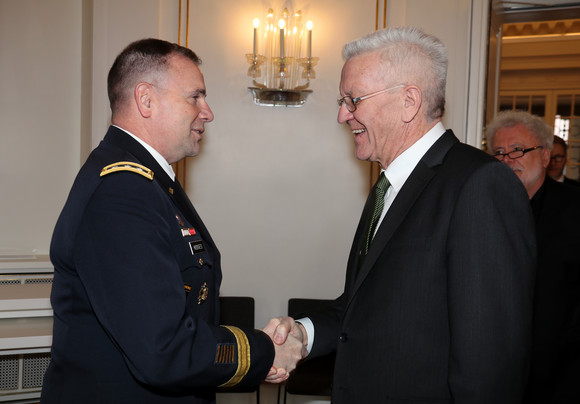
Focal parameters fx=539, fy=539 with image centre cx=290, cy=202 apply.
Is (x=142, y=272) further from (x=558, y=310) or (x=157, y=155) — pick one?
(x=558, y=310)

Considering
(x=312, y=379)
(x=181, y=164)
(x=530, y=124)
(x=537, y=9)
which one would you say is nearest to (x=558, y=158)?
(x=537, y=9)

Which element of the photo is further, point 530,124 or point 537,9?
point 537,9

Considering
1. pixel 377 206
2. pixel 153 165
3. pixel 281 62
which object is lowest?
pixel 377 206

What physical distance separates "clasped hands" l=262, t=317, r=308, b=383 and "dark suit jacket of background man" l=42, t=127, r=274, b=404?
0.18 meters

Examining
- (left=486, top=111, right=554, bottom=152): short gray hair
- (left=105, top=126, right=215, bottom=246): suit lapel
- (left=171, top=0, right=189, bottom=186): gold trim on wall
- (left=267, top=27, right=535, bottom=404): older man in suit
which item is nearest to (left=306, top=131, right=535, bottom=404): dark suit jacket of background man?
(left=267, top=27, right=535, bottom=404): older man in suit

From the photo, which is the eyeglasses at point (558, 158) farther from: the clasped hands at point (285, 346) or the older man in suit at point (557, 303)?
the clasped hands at point (285, 346)

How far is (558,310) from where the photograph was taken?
9.14 ft

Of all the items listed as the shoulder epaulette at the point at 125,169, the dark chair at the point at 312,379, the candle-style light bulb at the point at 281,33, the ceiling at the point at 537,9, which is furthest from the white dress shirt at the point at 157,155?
the ceiling at the point at 537,9

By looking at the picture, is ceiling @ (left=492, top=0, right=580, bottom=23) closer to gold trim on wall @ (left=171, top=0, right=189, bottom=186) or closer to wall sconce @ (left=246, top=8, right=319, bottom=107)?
wall sconce @ (left=246, top=8, right=319, bottom=107)

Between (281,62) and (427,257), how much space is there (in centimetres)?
261

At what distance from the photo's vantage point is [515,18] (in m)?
4.16

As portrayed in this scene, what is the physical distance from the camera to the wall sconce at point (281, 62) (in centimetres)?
380

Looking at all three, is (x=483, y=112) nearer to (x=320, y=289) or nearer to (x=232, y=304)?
(x=320, y=289)

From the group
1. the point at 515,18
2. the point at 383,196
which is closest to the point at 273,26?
the point at 515,18
